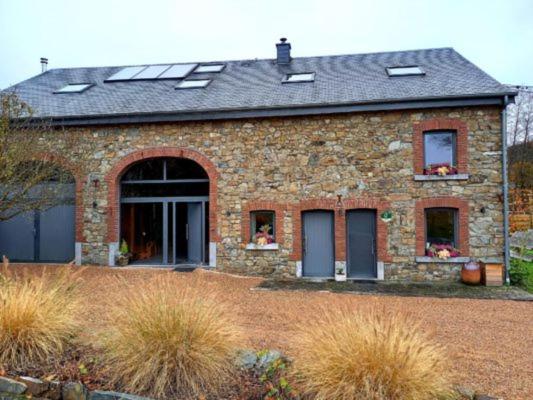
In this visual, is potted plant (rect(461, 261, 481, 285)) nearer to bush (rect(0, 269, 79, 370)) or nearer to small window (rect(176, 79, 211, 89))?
bush (rect(0, 269, 79, 370))

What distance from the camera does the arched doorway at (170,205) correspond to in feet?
34.7

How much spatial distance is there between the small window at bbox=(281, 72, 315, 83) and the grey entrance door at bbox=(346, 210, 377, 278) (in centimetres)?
432

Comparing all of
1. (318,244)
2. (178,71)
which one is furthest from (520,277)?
(178,71)

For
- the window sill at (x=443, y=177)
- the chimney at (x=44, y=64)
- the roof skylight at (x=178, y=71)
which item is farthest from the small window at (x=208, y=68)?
the window sill at (x=443, y=177)

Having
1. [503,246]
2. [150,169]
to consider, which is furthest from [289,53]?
[503,246]

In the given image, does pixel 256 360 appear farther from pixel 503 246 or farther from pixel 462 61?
pixel 462 61

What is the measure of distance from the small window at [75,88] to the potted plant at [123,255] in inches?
204

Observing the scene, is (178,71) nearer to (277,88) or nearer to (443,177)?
(277,88)

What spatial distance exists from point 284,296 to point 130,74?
9.88 meters

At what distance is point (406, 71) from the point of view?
35.6 feet

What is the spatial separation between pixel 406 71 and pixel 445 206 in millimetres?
4314

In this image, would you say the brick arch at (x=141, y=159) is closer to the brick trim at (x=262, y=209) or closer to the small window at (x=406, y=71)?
the brick trim at (x=262, y=209)

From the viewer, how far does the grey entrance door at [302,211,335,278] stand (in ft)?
31.6

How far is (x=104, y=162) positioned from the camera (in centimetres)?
1030
